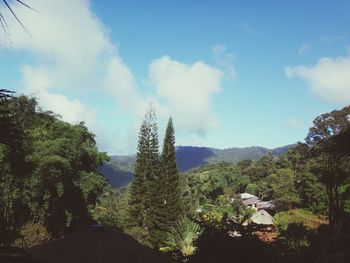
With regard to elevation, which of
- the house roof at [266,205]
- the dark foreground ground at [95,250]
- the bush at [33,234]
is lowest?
the house roof at [266,205]

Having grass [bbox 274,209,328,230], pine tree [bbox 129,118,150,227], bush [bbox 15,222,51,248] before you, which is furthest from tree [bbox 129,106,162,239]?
bush [bbox 15,222,51,248]

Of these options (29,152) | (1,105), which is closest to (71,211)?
(29,152)

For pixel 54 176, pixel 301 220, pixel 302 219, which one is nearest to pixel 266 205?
pixel 302 219

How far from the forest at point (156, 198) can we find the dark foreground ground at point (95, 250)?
72 centimetres

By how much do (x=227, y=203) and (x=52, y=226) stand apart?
120 ft

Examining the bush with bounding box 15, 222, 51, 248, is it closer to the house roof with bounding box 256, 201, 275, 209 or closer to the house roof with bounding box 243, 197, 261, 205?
the house roof with bounding box 256, 201, 275, 209

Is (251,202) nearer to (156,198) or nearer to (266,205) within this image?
(266,205)

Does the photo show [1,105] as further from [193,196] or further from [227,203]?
[193,196]

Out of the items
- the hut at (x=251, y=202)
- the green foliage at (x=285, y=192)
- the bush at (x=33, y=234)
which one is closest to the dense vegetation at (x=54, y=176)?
the bush at (x=33, y=234)

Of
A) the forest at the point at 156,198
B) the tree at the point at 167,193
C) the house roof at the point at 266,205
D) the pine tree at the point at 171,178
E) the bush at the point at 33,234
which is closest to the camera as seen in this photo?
the forest at the point at 156,198

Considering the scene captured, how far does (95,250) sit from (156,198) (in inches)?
1187

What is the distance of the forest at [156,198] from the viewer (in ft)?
7.41

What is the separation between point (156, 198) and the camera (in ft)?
116

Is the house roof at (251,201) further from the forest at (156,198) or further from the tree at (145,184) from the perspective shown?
the tree at (145,184)
